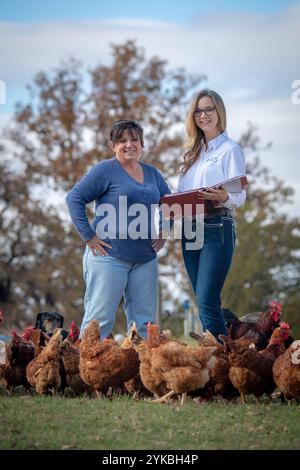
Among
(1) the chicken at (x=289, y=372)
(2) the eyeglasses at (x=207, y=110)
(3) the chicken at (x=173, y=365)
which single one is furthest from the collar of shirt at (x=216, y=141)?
(1) the chicken at (x=289, y=372)

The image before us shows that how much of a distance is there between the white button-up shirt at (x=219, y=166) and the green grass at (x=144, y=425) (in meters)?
1.71

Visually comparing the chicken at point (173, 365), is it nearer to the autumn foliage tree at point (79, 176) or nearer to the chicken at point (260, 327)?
the chicken at point (260, 327)

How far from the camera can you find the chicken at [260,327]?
712 centimetres

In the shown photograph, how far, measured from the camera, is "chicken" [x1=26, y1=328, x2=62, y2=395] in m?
6.59

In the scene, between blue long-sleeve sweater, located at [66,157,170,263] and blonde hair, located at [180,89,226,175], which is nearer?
blue long-sleeve sweater, located at [66,157,170,263]

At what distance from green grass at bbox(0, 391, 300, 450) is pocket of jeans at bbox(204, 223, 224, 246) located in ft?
4.38

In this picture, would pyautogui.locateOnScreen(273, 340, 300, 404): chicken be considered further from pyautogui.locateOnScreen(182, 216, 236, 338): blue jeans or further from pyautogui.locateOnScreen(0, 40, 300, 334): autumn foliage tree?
pyautogui.locateOnScreen(0, 40, 300, 334): autumn foliage tree

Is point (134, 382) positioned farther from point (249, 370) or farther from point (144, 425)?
point (144, 425)

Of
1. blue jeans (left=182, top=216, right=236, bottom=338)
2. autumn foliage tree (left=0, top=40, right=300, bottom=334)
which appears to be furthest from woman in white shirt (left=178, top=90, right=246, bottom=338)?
autumn foliage tree (left=0, top=40, right=300, bottom=334)

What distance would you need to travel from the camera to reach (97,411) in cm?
573

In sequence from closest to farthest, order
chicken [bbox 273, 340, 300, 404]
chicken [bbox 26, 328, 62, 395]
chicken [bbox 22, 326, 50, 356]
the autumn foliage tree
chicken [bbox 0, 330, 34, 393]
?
1. chicken [bbox 273, 340, 300, 404]
2. chicken [bbox 26, 328, 62, 395]
3. chicken [bbox 0, 330, 34, 393]
4. chicken [bbox 22, 326, 50, 356]
5. the autumn foliage tree

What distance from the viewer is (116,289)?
6.29 meters

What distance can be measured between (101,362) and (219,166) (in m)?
1.93
